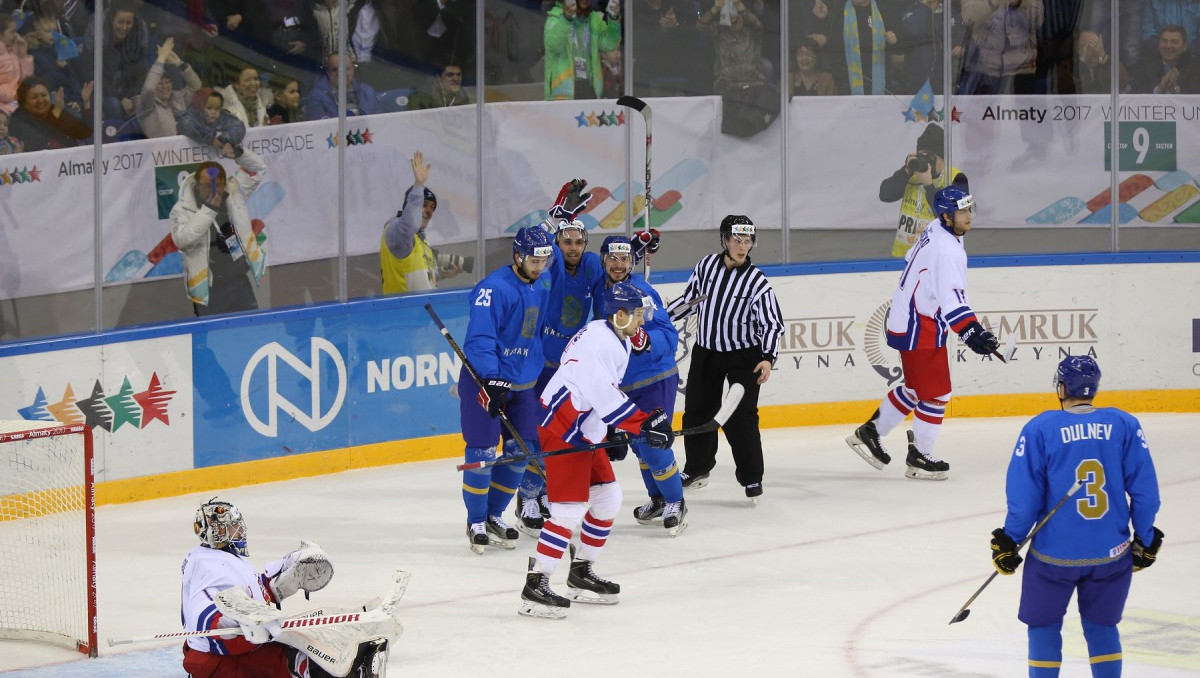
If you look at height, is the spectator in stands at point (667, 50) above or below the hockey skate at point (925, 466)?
above

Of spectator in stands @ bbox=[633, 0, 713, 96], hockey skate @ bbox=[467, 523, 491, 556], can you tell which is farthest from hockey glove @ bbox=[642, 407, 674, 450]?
spectator in stands @ bbox=[633, 0, 713, 96]

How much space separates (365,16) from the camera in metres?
8.61

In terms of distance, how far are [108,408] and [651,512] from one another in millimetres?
2360

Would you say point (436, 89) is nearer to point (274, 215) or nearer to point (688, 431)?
point (274, 215)

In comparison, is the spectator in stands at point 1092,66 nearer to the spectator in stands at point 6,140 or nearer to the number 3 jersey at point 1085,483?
the spectator in stands at point 6,140

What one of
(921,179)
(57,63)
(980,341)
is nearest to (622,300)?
(980,341)

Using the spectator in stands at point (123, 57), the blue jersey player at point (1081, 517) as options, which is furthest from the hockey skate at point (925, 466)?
the spectator in stands at point (123, 57)

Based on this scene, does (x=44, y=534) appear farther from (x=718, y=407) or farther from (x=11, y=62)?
(x=718, y=407)

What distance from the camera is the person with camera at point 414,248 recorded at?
8.69m

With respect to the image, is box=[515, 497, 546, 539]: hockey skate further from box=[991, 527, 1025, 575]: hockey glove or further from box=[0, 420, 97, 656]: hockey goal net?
box=[991, 527, 1025, 575]: hockey glove

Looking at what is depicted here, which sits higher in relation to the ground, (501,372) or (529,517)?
(501,372)

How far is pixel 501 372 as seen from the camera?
22.0ft

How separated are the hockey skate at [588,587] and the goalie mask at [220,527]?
188cm

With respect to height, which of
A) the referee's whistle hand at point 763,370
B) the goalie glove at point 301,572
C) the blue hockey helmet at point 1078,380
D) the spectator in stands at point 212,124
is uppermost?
the spectator in stands at point 212,124
